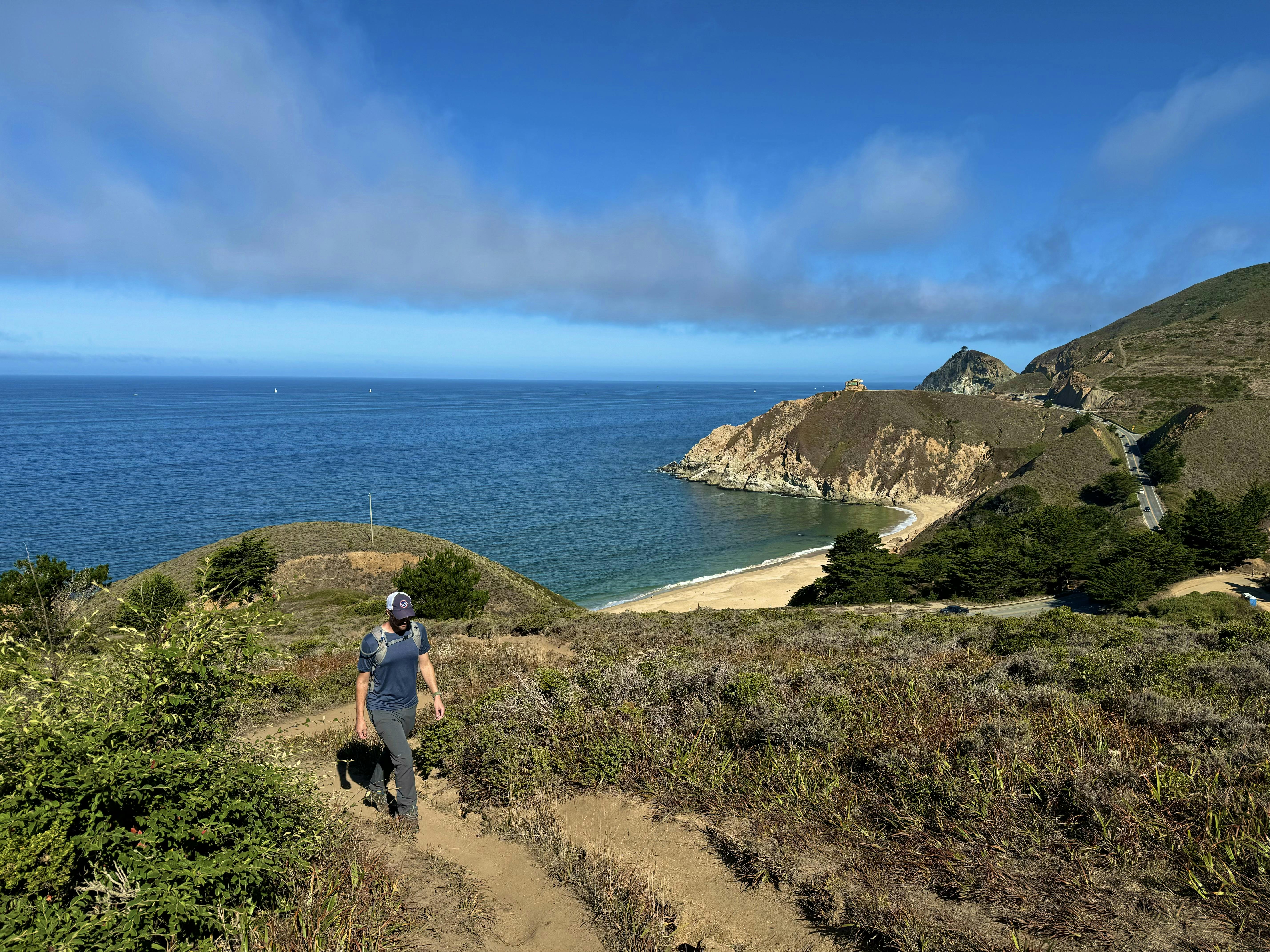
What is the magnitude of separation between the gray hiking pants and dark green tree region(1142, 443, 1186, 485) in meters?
70.6

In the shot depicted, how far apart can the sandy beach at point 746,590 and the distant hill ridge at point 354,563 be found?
5.73m

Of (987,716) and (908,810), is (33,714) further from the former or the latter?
(987,716)

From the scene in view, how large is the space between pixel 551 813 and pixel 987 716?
14.3ft

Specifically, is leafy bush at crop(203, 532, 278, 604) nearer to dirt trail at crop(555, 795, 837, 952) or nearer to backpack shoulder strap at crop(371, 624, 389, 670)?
backpack shoulder strap at crop(371, 624, 389, 670)

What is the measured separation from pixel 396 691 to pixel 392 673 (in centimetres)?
18

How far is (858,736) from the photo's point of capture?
602cm

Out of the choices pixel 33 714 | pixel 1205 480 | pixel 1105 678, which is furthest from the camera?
pixel 1205 480

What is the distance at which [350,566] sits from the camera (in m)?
34.6

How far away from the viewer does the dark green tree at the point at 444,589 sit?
24.0 meters

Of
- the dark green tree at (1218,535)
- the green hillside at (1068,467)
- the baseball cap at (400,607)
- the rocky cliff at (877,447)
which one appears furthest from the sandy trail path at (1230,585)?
the rocky cliff at (877,447)

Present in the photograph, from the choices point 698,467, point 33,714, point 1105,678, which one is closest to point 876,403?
point 698,467

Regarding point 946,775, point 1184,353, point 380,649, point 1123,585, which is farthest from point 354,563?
point 1184,353

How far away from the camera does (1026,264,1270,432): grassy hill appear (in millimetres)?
92875

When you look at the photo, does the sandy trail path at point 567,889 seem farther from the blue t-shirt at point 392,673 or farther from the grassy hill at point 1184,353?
the grassy hill at point 1184,353
